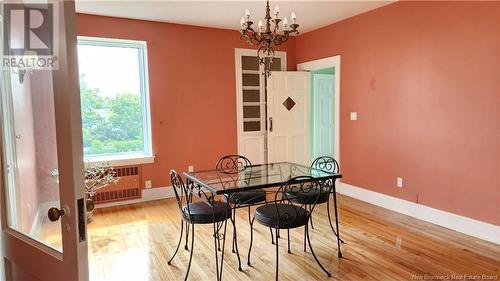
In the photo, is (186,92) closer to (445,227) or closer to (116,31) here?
(116,31)

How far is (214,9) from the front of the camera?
161 inches

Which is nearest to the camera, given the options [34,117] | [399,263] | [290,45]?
[34,117]

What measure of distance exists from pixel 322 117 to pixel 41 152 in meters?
5.48

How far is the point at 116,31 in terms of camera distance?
174 inches

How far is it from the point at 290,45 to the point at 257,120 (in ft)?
4.67

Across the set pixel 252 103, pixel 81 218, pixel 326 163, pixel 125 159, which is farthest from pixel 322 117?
pixel 81 218

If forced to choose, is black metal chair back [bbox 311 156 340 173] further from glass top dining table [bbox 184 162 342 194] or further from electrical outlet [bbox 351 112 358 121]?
electrical outlet [bbox 351 112 358 121]

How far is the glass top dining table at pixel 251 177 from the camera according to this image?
2.51 meters

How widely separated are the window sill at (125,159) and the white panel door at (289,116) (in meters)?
1.92

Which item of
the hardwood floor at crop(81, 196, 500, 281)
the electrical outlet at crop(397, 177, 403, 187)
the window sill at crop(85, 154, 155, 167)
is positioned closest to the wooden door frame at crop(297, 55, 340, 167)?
the electrical outlet at crop(397, 177, 403, 187)

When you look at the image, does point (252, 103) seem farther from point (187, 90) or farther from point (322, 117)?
point (322, 117)

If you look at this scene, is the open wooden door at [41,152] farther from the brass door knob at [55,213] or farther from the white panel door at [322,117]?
the white panel door at [322,117]

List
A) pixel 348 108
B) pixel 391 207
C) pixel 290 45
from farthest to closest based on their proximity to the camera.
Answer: pixel 290 45, pixel 348 108, pixel 391 207

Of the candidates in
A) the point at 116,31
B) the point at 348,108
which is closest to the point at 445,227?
the point at 348,108
